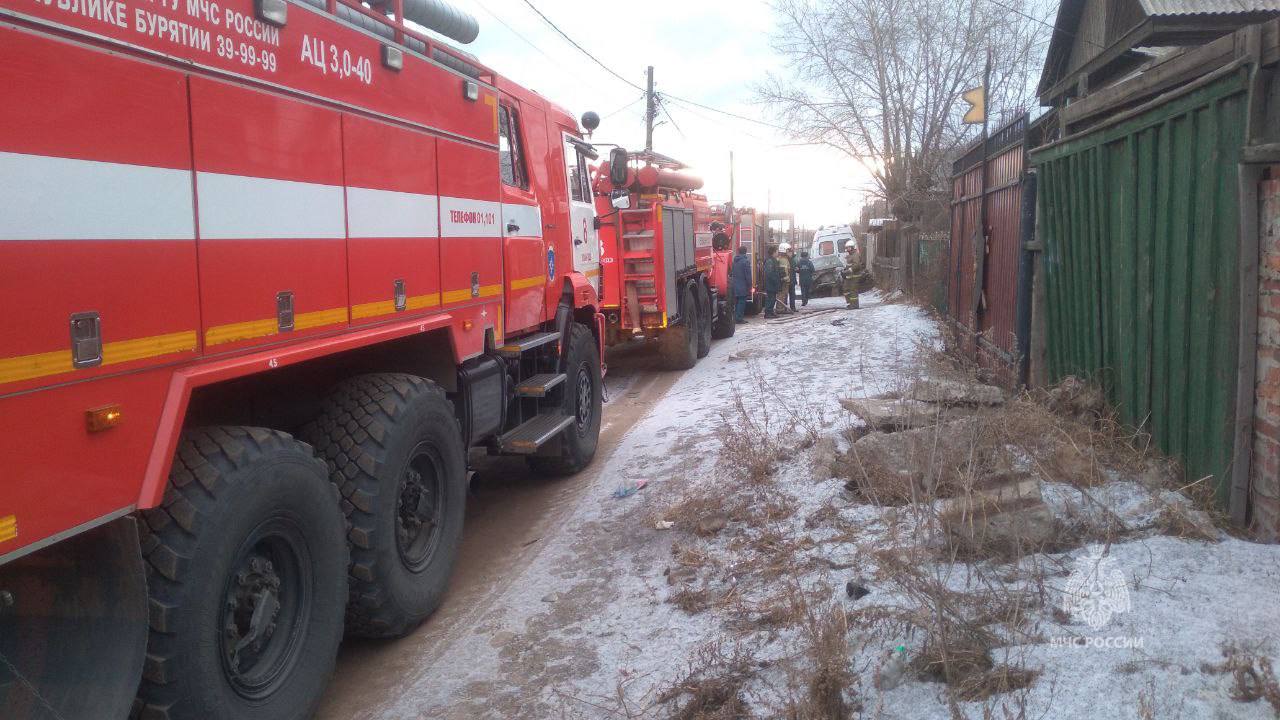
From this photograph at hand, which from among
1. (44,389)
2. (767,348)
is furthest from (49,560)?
(767,348)

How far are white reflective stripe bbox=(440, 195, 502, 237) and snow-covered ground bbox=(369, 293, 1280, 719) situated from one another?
2.02 m

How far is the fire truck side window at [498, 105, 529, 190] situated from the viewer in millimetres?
6160

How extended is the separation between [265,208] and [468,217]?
6.12 feet

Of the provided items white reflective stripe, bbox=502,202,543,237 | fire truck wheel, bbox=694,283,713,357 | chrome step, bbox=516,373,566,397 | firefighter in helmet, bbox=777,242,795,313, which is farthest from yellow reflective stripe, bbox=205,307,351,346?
firefighter in helmet, bbox=777,242,795,313

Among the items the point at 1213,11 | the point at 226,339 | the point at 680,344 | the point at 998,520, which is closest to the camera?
the point at 226,339

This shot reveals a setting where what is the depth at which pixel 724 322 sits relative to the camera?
17281 millimetres

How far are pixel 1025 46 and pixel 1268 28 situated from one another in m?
24.8

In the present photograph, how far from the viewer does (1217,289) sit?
4.08 meters

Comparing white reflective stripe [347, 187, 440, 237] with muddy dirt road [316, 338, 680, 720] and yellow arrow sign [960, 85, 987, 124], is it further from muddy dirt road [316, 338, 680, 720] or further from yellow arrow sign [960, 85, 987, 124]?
yellow arrow sign [960, 85, 987, 124]

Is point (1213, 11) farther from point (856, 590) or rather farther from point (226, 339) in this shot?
point (226, 339)

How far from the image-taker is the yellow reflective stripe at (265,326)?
311 centimetres

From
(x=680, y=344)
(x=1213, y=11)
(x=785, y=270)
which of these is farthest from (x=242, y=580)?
(x=785, y=270)

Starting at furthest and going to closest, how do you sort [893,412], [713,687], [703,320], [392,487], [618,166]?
1. [703,320]
2. [618,166]
3. [893,412]
4. [392,487]
5. [713,687]

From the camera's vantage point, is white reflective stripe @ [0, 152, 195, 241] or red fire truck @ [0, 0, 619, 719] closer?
white reflective stripe @ [0, 152, 195, 241]
